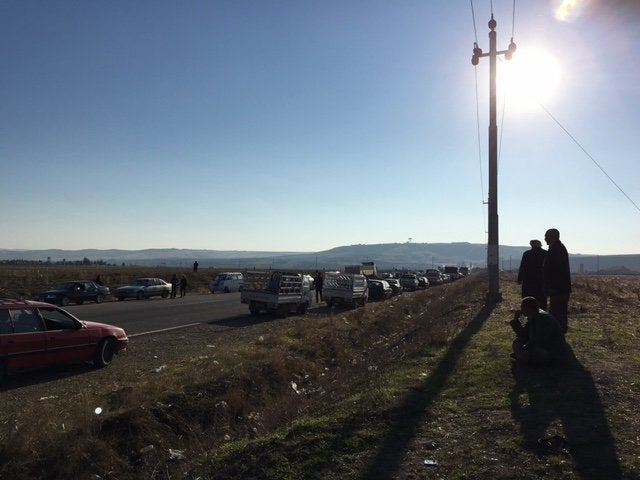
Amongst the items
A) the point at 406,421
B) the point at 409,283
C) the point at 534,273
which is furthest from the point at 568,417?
the point at 409,283

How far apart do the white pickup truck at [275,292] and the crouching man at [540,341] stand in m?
17.2

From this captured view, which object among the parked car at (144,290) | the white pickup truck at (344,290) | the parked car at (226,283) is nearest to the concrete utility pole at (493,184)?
the white pickup truck at (344,290)

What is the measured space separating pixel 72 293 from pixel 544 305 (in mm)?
27078

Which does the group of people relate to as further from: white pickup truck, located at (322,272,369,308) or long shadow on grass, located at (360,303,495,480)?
white pickup truck, located at (322,272,369,308)

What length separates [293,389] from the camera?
11273 millimetres

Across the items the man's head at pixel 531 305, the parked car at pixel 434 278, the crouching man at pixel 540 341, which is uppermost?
the man's head at pixel 531 305

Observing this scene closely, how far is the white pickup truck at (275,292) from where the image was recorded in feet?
80.6

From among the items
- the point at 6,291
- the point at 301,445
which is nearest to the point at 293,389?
the point at 301,445

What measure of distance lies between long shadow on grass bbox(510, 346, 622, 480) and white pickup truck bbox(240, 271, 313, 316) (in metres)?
17.4

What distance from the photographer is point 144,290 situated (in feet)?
123

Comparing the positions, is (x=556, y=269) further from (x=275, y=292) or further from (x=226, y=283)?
(x=226, y=283)

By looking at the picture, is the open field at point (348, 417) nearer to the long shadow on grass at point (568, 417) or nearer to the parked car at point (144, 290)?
the long shadow on grass at point (568, 417)

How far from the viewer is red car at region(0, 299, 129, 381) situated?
10.4 meters

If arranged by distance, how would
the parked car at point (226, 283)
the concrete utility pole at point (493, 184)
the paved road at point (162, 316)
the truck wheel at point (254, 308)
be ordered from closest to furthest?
the concrete utility pole at point (493, 184) → the paved road at point (162, 316) → the truck wheel at point (254, 308) → the parked car at point (226, 283)
